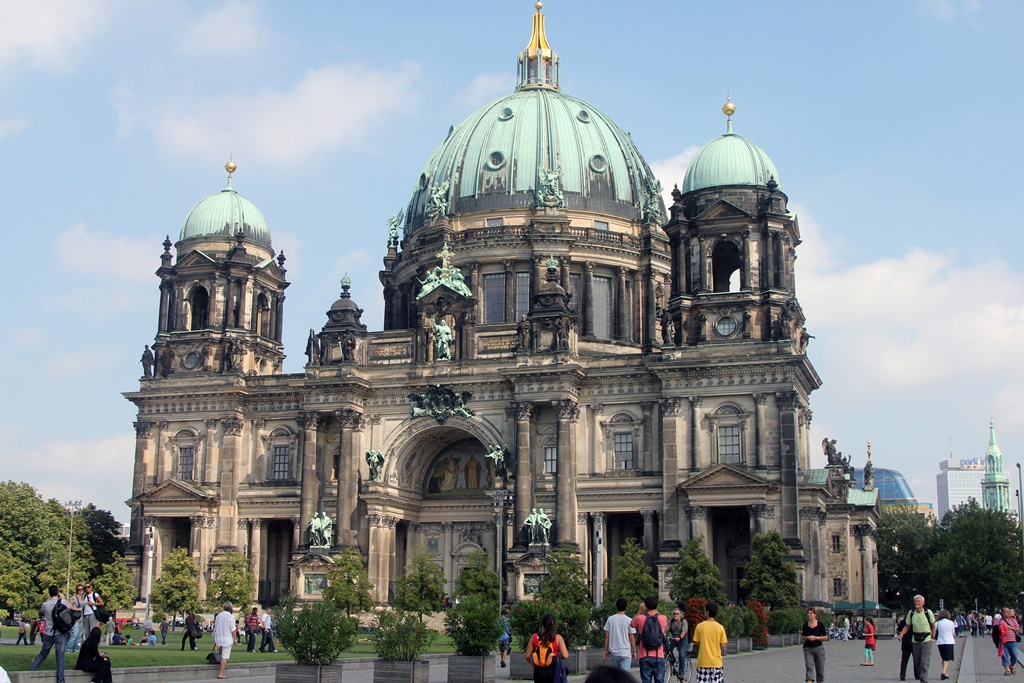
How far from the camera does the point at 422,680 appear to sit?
29.8 metres

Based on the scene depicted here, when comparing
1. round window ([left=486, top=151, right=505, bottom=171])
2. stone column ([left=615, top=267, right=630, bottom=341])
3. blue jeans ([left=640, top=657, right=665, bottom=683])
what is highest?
round window ([left=486, top=151, right=505, bottom=171])

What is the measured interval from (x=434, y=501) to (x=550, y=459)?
1106 centimetres

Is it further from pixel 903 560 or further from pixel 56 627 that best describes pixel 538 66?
pixel 56 627

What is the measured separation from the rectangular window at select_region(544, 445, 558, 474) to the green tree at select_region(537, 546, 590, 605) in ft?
20.9

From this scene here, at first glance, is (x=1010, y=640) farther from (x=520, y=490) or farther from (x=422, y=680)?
(x=520, y=490)

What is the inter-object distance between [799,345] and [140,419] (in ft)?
138

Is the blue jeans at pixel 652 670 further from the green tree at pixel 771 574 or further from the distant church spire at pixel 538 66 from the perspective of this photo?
the distant church spire at pixel 538 66

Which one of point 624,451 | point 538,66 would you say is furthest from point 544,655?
point 538,66

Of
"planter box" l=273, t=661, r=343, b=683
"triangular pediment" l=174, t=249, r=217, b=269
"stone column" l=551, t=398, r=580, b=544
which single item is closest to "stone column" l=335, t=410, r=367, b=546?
"stone column" l=551, t=398, r=580, b=544

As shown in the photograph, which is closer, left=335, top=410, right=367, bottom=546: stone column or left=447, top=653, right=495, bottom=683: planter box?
left=447, top=653, right=495, bottom=683: planter box

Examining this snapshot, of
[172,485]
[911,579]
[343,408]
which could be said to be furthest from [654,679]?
[911,579]

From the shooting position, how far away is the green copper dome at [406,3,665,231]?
86.9 metres

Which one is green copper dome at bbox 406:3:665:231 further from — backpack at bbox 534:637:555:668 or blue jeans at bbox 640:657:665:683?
backpack at bbox 534:637:555:668

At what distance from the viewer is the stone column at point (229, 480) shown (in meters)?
79.6
